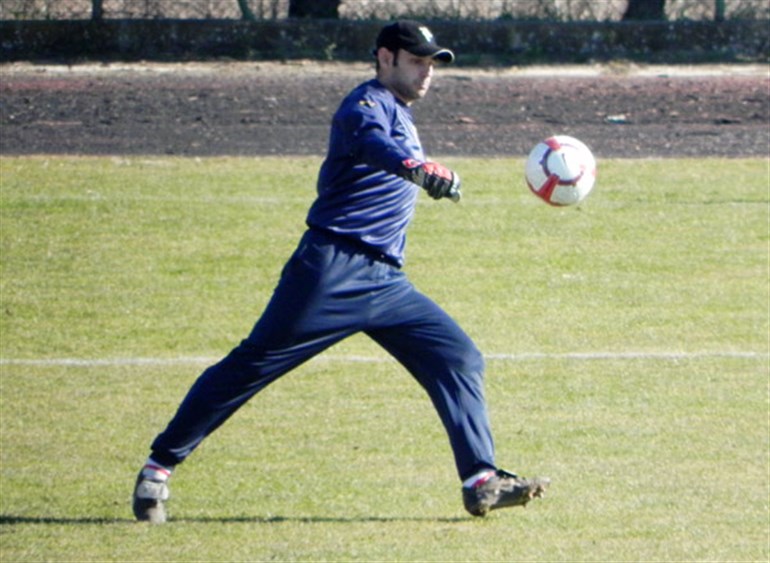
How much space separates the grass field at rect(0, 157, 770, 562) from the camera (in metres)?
6.82

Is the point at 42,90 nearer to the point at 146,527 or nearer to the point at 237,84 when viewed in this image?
the point at 237,84

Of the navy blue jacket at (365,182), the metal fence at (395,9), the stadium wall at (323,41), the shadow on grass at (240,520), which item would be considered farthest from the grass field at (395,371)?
the metal fence at (395,9)

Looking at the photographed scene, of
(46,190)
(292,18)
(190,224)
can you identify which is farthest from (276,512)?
(292,18)

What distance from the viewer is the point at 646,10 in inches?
872

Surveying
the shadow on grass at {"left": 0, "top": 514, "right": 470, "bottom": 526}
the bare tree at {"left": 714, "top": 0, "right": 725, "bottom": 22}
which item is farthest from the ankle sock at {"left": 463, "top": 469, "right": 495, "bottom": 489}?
the bare tree at {"left": 714, "top": 0, "right": 725, "bottom": 22}

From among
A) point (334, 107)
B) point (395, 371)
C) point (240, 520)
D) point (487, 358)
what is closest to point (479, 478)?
point (240, 520)

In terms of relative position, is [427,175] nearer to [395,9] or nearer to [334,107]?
[334,107]

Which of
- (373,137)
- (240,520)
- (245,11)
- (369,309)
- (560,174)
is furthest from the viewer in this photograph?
(245,11)

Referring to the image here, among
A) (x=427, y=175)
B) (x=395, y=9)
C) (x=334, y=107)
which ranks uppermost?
(x=427, y=175)

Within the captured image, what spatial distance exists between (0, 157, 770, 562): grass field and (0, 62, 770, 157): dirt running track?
0.84 meters

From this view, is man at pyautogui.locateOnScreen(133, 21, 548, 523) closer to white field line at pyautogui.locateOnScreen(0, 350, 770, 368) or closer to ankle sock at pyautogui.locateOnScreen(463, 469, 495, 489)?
ankle sock at pyautogui.locateOnScreen(463, 469, 495, 489)

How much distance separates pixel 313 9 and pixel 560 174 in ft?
48.8

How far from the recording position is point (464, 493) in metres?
6.61

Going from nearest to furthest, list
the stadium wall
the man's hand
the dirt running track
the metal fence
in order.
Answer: the man's hand < the dirt running track < the stadium wall < the metal fence
